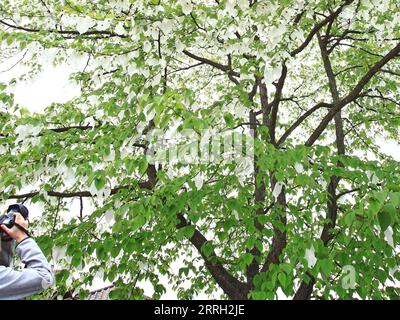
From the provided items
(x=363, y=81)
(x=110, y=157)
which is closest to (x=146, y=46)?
(x=110, y=157)

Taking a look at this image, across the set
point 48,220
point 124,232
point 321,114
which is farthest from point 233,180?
point 321,114

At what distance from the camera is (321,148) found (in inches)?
183

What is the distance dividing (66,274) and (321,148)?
3400mm

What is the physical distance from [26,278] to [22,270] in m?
0.06

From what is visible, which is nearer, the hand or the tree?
the hand

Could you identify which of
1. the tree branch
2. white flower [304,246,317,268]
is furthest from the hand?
the tree branch

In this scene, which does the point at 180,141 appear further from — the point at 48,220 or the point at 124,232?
the point at 48,220

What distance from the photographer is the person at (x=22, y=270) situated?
Answer: 2188 mm

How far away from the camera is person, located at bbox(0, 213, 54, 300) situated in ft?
7.18

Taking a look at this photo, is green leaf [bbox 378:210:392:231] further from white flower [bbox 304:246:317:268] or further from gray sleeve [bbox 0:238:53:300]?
gray sleeve [bbox 0:238:53:300]

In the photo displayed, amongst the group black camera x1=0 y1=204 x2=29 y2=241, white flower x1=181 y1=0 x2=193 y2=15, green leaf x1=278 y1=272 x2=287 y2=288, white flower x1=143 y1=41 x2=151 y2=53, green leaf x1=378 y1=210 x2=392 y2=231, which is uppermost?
white flower x1=181 y1=0 x2=193 y2=15

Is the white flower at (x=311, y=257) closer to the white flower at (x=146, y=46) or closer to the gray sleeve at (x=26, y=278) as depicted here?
the gray sleeve at (x=26, y=278)

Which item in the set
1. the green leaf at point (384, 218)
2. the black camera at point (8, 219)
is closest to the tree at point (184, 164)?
the green leaf at point (384, 218)

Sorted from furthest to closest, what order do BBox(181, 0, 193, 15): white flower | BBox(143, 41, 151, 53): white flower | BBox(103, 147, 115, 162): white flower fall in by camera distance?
BBox(143, 41, 151, 53): white flower, BBox(181, 0, 193, 15): white flower, BBox(103, 147, 115, 162): white flower
